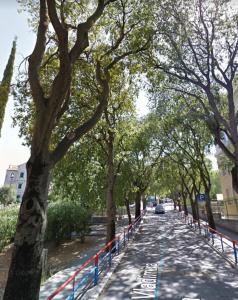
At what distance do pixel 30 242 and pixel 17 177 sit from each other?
82.3 m

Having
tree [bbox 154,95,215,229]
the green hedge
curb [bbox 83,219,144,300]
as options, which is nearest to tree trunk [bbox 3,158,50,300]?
curb [bbox 83,219,144,300]

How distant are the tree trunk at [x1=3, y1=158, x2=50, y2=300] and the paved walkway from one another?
12.3ft

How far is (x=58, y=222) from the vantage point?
19.7 metres

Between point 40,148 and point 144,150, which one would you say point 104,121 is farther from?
point 144,150

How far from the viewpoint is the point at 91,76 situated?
44.4 feet

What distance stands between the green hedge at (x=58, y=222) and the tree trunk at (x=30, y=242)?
14.2 m

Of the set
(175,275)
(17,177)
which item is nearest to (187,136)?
(175,275)

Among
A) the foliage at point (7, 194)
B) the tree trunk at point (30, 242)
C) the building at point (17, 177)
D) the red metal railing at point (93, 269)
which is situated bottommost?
the red metal railing at point (93, 269)

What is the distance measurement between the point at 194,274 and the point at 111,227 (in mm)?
5623

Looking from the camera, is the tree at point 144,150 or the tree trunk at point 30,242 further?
the tree at point 144,150

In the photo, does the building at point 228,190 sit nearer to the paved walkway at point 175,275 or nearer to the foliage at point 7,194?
the paved walkway at point 175,275

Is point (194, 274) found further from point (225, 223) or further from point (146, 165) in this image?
point (146, 165)

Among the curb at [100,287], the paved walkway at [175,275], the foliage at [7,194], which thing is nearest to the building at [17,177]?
the foliage at [7,194]

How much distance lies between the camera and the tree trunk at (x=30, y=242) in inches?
200
